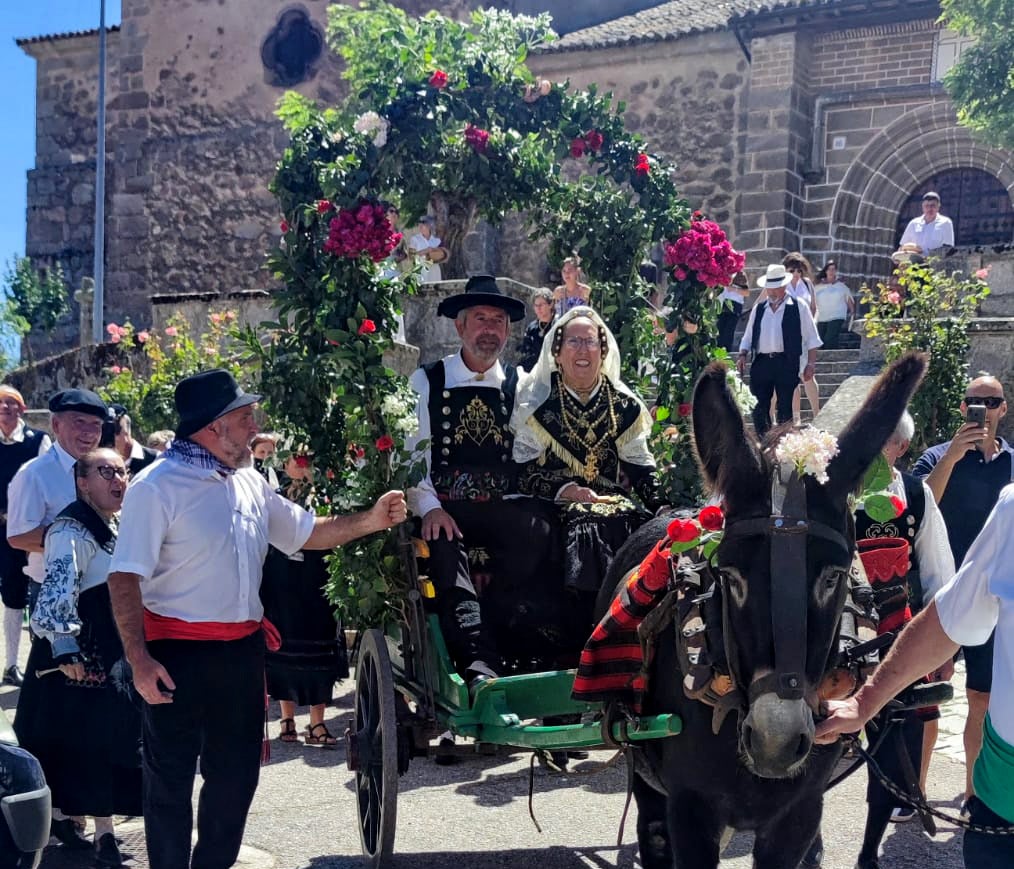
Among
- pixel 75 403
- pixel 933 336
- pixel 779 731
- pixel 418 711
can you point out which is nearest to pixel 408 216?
pixel 75 403

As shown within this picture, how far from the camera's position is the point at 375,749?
5.37 meters

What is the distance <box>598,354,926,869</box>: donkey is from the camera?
319 cm

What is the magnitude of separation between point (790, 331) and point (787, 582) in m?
8.87

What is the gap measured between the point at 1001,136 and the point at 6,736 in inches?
520

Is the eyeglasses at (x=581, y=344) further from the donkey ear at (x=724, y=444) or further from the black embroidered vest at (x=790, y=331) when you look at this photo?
the black embroidered vest at (x=790, y=331)

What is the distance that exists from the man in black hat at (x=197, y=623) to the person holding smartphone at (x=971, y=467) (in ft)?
11.8

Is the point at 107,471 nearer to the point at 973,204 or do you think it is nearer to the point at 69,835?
the point at 69,835

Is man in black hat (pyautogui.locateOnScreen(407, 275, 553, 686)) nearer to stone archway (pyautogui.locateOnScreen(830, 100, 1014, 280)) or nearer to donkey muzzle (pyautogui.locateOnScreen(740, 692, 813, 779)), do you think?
donkey muzzle (pyautogui.locateOnScreen(740, 692, 813, 779))

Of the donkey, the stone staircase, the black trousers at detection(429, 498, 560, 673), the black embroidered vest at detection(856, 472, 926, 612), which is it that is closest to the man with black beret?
the black trousers at detection(429, 498, 560, 673)

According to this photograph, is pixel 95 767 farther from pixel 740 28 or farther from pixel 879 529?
pixel 740 28

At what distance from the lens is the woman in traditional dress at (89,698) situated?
5.34m

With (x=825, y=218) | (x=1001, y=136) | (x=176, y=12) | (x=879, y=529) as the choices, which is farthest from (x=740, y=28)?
(x=879, y=529)

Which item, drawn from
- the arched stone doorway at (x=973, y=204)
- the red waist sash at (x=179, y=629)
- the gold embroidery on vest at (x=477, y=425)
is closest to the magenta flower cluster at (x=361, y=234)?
the gold embroidery on vest at (x=477, y=425)

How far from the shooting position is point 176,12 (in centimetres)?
2622
